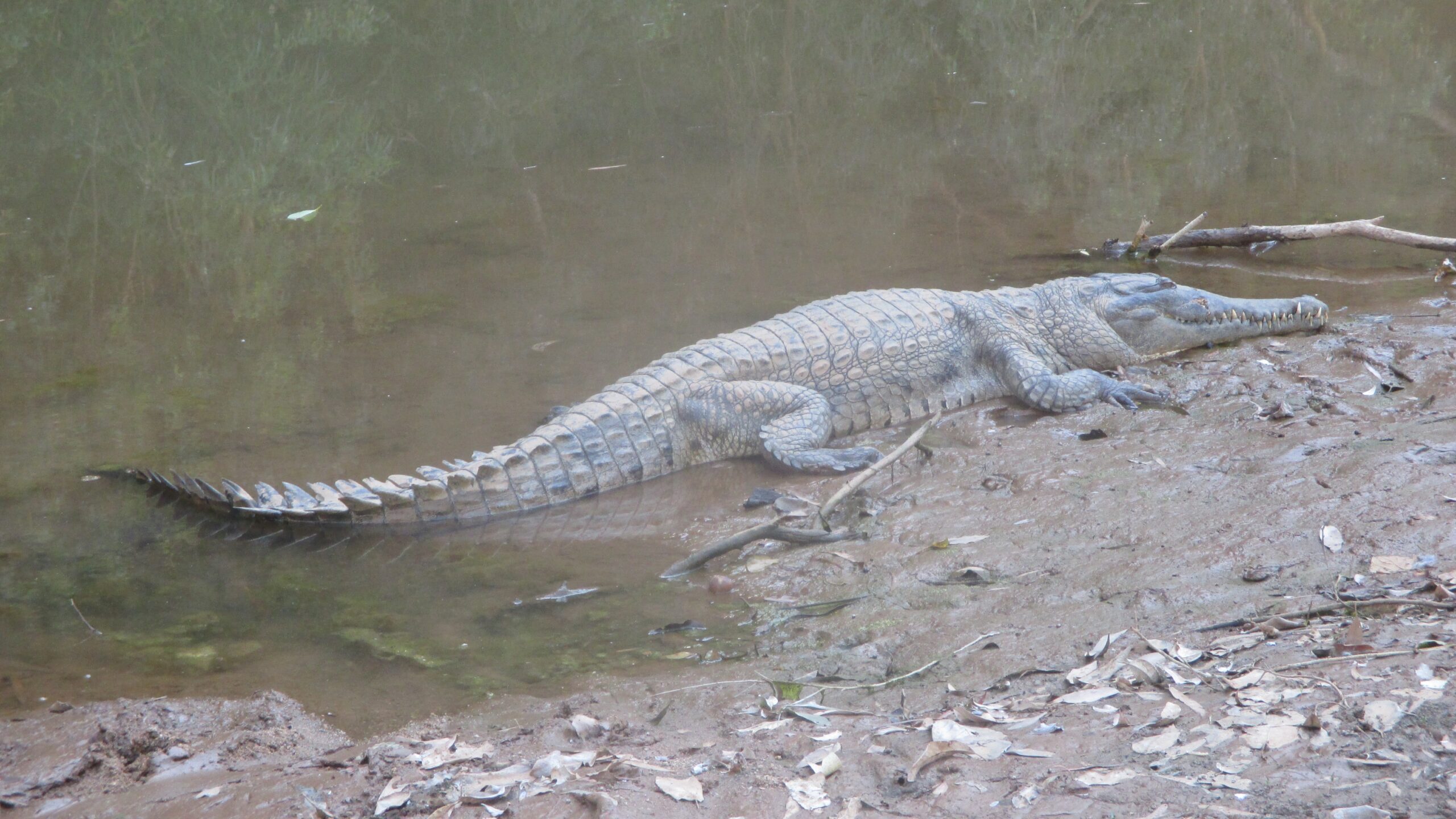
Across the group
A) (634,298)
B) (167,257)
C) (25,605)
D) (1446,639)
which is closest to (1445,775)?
(1446,639)

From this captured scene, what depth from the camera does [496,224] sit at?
31.3 ft

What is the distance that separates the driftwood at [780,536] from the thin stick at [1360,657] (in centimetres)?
202

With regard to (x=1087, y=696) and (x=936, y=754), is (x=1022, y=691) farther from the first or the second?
(x=936, y=754)

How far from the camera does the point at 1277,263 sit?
7.77m

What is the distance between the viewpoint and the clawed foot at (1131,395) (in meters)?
5.72

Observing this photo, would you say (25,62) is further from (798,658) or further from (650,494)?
(798,658)

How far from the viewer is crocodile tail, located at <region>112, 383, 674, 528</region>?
5.26m

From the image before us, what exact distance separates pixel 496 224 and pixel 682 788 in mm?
7492

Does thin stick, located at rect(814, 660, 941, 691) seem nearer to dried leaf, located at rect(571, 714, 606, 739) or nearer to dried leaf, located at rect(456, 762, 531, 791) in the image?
dried leaf, located at rect(571, 714, 606, 739)

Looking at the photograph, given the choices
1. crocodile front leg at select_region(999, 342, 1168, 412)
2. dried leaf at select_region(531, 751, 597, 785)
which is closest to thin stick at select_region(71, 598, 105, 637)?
dried leaf at select_region(531, 751, 597, 785)

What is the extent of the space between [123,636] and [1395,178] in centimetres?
951

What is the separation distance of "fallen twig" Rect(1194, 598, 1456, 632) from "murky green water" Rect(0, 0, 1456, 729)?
1.62 meters

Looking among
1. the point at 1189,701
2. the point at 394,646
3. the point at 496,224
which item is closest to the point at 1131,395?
the point at 1189,701

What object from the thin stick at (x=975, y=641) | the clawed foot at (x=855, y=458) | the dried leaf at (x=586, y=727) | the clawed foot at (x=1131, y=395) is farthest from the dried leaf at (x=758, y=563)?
the clawed foot at (x=1131, y=395)
